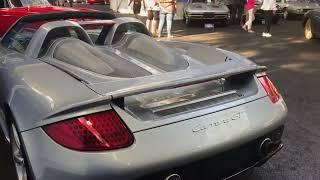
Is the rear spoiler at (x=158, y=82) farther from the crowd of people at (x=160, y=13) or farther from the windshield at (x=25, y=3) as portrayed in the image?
the crowd of people at (x=160, y=13)

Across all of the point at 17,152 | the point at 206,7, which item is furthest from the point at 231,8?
the point at 17,152

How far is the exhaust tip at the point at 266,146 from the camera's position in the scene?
3057 mm

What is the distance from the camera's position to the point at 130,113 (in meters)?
2.71

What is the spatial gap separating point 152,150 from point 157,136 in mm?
94

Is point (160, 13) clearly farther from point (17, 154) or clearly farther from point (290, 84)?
point (17, 154)

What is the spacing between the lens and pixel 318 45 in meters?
11.8

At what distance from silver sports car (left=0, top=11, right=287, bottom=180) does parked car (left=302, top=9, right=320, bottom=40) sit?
893cm

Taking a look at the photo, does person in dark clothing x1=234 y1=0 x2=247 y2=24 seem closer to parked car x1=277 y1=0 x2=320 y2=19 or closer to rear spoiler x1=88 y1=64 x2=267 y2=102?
parked car x1=277 y1=0 x2=320 y2=19

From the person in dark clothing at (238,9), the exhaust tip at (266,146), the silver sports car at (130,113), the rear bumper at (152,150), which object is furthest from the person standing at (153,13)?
the rear bumper at (152,150)

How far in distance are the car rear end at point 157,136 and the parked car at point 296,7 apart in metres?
19.4

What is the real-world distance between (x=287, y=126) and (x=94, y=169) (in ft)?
10.0

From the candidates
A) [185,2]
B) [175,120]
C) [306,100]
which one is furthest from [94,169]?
[185,2]

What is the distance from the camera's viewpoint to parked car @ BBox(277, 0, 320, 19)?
21.5m

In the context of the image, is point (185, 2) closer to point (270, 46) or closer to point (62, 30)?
point (270, 46)
